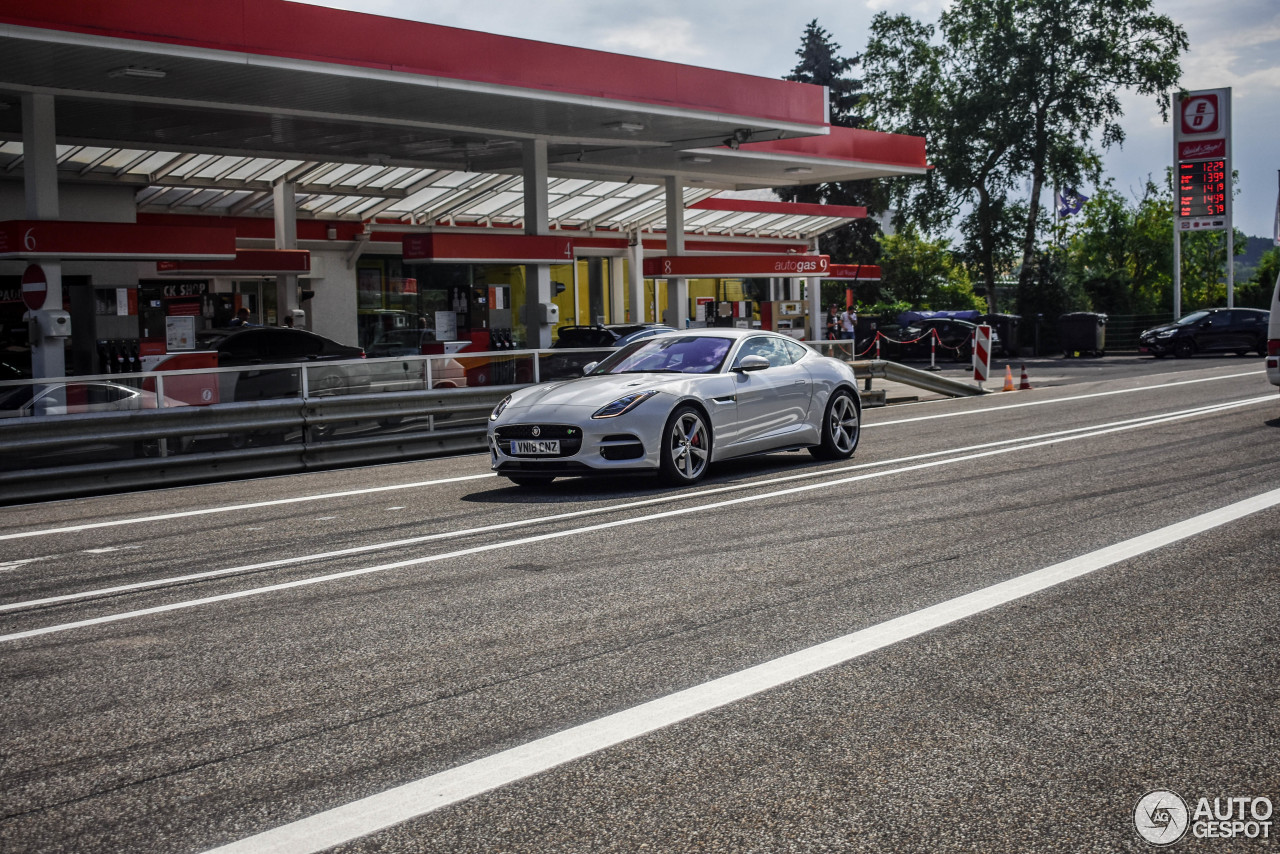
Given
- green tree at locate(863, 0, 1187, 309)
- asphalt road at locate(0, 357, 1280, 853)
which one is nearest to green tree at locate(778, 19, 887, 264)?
green tree at locate(863, 0, 1187, 309)

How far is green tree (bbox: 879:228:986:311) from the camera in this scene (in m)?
69.4

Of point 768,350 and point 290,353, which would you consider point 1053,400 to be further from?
point 290,353

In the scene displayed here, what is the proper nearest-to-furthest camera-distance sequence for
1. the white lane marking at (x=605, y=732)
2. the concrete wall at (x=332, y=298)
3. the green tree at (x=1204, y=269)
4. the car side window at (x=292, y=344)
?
1. the white lane marking at (x=605, y=732)
2. the car side window at (x=292, y=344)
3. the concrete wall at (x=332, y=298)
4. the green tree at (x=1204, y=269)

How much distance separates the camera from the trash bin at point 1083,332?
4156cm

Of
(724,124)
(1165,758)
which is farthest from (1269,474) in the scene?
(724,124)

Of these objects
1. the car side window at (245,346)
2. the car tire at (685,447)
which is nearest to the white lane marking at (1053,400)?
the car tire at (685,447)

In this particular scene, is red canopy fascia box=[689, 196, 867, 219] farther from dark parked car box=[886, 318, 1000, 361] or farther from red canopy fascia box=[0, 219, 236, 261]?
red canopy fascia box=[0, 219, 236, 261]

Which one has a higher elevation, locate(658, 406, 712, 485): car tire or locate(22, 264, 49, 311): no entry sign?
locate(22, 264, 49, 311): no entry sign

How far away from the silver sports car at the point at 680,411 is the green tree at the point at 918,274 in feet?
189

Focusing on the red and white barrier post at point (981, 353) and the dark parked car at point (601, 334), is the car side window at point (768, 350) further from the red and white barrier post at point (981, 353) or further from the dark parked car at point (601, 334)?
the red and white barrier post at point (981, 353)

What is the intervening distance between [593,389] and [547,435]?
2.39 ft

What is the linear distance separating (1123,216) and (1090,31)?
20.1m

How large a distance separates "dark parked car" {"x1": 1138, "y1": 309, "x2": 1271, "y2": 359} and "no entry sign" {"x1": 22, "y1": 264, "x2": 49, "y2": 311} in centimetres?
3288

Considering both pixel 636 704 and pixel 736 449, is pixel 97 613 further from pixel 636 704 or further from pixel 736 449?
pixel 736 449
